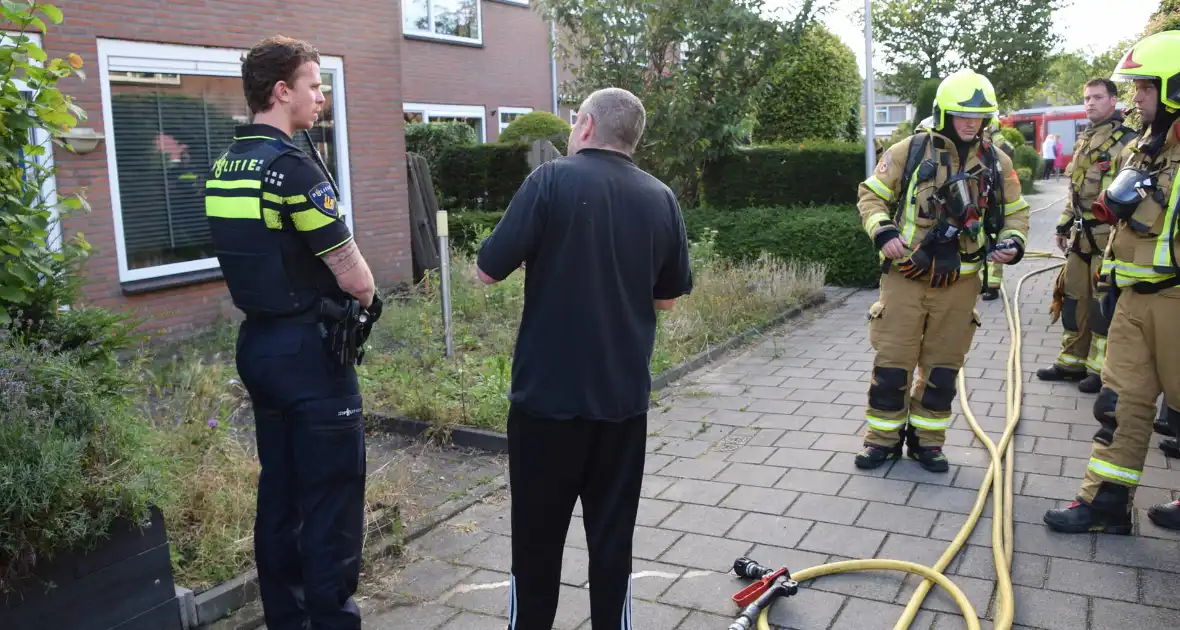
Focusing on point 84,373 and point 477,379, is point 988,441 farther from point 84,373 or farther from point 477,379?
point 84,373

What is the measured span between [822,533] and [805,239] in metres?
7.97

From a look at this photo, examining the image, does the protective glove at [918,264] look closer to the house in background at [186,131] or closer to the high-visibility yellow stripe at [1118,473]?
the high-visibility yellow stripe at [1118,473]

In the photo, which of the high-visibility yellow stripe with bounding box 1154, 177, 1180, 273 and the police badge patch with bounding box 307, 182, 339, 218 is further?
the high-visibility yellow stripe with bounding box 1154, 177, 1180, 273

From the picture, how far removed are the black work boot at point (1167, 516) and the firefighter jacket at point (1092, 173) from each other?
2.58m

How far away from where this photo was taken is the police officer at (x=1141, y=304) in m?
4.16

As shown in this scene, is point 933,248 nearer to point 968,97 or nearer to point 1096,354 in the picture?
point 968,97

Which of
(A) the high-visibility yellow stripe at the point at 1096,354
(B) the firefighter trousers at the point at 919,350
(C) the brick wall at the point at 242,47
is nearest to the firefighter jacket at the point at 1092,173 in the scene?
(A) the high-visibility yellow stripe at the point at 1096,354

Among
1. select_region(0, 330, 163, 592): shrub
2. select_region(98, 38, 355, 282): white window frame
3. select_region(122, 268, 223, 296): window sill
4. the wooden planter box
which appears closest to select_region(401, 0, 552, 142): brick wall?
select_region(98, 38, 355, 282): white window frame

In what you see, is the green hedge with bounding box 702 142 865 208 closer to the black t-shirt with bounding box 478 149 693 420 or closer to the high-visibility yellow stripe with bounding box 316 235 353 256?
the black t-shirt with bounding box 478 149 693 420

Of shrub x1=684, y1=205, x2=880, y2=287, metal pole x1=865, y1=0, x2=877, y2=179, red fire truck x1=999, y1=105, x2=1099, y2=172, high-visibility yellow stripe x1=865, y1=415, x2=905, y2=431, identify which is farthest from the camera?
red fire truck x1=999, y1=105, x2=1099, y2=172

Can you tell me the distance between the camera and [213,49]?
9.25 meters

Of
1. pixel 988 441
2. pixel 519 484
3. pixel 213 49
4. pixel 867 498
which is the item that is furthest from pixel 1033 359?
pixel 213 49

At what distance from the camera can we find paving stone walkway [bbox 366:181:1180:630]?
12.1ft

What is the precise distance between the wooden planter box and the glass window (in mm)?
17408
